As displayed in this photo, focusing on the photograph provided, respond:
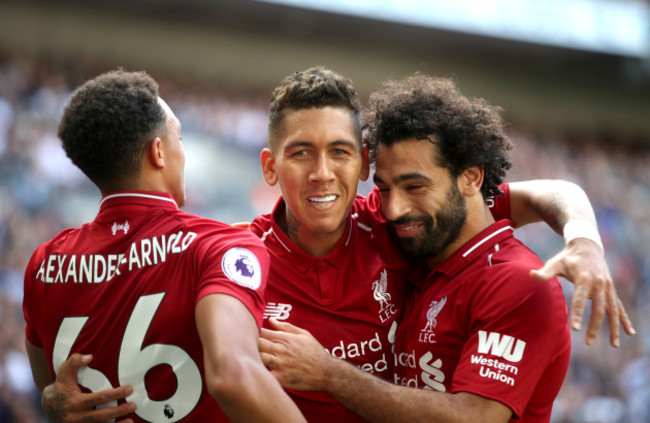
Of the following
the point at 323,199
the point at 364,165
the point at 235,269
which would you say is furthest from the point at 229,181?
the point at 235,269

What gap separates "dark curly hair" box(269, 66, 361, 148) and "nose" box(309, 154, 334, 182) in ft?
0.67

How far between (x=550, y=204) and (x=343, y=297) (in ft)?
3.40

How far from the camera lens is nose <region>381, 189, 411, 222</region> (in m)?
3.06

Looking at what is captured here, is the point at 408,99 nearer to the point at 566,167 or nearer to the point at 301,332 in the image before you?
the point at 301,332

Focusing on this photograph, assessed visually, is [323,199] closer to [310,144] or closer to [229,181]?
[310,144]

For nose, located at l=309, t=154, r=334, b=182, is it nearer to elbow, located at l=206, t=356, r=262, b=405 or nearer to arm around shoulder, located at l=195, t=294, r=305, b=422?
arm around shoulder, located at l=195, t=294, r=305, b=422

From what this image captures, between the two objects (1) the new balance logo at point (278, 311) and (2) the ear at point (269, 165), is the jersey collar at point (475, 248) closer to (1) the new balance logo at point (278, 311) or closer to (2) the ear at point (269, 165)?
(1) the new balance logo at point (278, 311)

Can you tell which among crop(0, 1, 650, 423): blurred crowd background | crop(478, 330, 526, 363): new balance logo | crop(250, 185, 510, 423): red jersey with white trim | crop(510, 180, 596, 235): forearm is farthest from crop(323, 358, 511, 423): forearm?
crop(0, 1, 650, 423): blurred crowd background

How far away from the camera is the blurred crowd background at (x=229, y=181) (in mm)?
8016

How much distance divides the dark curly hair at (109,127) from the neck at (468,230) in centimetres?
134

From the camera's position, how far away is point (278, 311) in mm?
3053

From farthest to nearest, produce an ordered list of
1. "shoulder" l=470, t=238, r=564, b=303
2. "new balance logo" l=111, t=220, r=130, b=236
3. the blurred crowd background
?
the blurred crowd background → "shoulder" l=470, t=238, r=564, b=303 → "new balance logo" l=111, t=220, r=130, b=236

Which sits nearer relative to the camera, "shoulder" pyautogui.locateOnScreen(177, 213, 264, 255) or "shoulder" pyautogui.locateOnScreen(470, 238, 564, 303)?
"shoulder" pyautogui.locateOnScreen(177, 213, 264, 255)

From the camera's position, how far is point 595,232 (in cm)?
290
